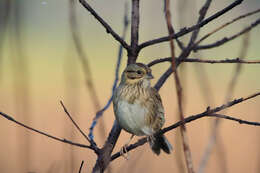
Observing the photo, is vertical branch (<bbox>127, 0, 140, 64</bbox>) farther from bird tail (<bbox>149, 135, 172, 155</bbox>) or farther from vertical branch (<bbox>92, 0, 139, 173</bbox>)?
bird tail (<bbox>149, 135, 172, 155</bbox>)

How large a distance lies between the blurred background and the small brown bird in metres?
0.09

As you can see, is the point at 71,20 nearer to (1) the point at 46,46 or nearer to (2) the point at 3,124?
(2) the point at 3,124

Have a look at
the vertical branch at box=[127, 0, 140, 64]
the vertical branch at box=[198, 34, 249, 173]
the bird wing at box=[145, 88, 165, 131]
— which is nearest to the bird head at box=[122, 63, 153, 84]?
the bird wing at box=[145, 88, 165, 131]

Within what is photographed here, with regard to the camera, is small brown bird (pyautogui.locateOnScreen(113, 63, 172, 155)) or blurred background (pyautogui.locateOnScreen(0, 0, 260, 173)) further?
small brown bird (pyautogui.locateOnScreen(113, 63, 172, 155))

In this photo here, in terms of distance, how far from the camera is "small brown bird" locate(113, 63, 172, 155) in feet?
9.28

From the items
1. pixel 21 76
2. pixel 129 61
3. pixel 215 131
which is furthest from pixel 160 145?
pixel 215 131

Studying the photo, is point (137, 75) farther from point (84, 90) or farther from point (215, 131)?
point (84, 90)

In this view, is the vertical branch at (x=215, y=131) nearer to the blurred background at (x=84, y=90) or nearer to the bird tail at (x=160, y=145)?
the blurred background at (x=84, y=90)

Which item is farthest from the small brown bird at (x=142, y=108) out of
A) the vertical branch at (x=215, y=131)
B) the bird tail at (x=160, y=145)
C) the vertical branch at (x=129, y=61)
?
the vertical branch at (x=215, y=131)

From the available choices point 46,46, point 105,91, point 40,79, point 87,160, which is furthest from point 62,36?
point 87,160

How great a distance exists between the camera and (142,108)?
9.44ft

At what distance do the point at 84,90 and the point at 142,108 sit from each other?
419cm

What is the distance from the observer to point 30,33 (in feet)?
29.0

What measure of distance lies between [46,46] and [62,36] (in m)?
0.37
